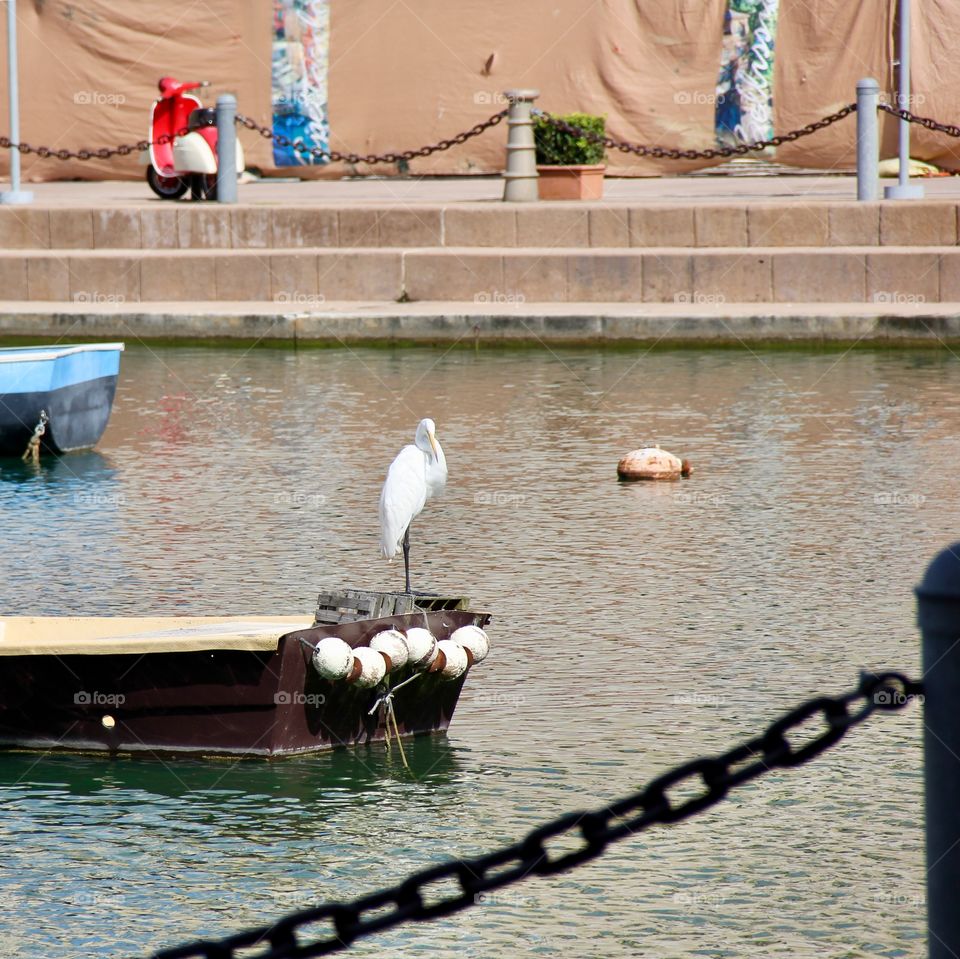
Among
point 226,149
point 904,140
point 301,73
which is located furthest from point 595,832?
point 301,73

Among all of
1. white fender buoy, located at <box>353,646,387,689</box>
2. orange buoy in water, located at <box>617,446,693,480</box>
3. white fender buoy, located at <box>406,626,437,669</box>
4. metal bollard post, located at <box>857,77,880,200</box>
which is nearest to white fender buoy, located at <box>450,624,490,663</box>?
white fender buoy, located at <box>406,626,437,669</box>

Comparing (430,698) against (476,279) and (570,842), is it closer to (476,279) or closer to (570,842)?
(570,842)

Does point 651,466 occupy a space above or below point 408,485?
below

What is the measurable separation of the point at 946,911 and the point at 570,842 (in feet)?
7.40

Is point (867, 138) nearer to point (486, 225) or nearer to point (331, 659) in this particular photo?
point (486, 225)

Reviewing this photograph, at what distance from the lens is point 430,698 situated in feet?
19.6

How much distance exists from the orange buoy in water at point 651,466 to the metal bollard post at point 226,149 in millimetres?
8570

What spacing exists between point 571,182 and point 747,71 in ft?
14.6

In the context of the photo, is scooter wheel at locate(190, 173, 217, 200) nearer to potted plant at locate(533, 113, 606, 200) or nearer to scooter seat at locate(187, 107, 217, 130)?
scooter seat at locate(187, 107, 217, 130)

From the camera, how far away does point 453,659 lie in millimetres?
5832

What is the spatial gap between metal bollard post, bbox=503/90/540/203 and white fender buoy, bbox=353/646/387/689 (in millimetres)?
12133

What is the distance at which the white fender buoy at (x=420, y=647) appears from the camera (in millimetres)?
5727

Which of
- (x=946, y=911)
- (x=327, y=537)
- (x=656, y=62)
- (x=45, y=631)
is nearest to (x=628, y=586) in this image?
(x=327, y=537)

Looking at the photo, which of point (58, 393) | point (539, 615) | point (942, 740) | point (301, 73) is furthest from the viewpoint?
point (301, 73)
